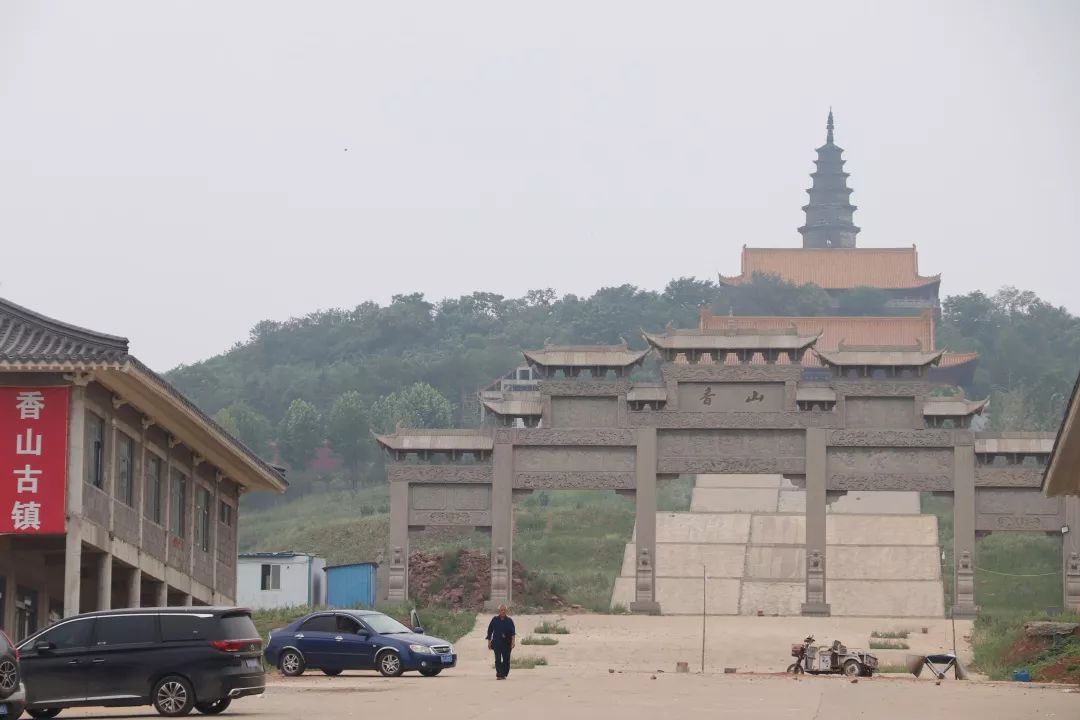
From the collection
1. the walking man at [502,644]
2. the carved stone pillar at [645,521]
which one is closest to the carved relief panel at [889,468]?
the carved stone pillar at [645,521]

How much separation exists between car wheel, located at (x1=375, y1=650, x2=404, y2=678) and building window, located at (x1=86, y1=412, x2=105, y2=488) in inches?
211

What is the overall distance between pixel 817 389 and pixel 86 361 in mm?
31929

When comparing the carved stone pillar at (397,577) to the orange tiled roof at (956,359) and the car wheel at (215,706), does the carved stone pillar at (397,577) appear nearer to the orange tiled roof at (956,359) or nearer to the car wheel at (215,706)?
the car wheel at (215,706)

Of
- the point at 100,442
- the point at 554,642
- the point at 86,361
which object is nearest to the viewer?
the point at 86,361

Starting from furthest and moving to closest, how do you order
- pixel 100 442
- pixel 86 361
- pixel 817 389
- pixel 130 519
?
pixel 817 389 < pixel 130 519 < pixel 100 442 < pixel 86 361

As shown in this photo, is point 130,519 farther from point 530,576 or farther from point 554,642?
point 530,576

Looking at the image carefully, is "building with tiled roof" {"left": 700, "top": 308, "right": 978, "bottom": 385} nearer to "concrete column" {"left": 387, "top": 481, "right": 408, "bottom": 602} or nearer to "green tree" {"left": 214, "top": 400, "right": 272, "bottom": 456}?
"green tree" {"left": 214, "top": 400, "right": 272, "bottom": 456}

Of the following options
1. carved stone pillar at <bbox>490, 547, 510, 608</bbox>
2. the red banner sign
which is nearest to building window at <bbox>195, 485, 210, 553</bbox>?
the red banner sign

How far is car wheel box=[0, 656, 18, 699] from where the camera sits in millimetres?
19891

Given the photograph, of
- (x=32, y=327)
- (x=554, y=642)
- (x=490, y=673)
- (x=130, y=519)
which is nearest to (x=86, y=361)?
(x=32, y=327)

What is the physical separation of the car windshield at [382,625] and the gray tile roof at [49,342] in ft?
22.3

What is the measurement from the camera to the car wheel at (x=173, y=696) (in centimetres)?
2328

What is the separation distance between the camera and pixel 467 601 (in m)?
58.9

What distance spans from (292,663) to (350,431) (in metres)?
69.2
